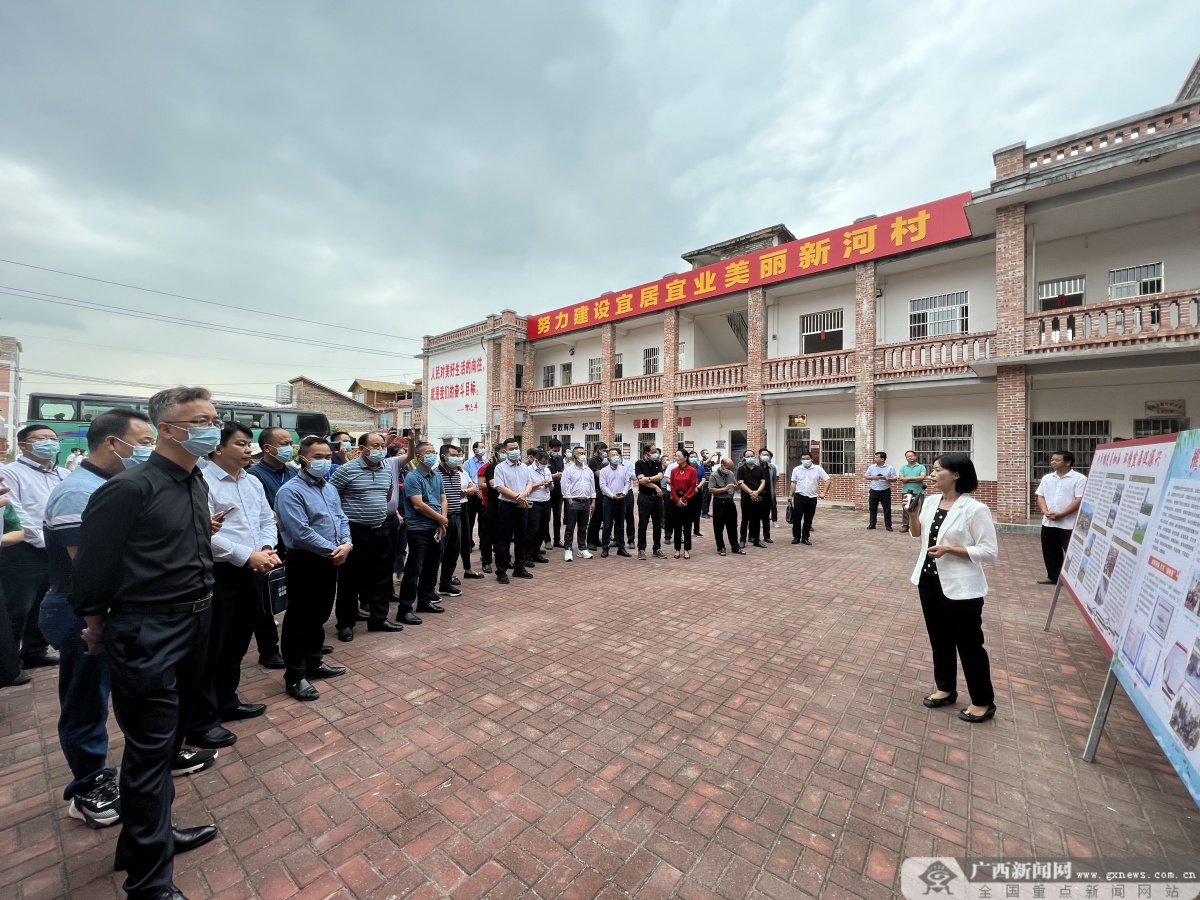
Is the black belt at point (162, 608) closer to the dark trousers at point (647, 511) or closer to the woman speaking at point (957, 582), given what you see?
the woman speaking at point (957, 582)

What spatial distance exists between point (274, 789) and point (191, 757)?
582 millimetres

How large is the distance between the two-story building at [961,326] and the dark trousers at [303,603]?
43.2 ft

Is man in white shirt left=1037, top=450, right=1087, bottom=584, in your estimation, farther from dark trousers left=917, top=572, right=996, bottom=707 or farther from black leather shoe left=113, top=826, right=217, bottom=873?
black leather shoe left=113, top=826, right=217, bottom=873

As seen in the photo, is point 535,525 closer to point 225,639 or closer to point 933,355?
point 225,639

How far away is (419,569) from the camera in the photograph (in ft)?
16.8

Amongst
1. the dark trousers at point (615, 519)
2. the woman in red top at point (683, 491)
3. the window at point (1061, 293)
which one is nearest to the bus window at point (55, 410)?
the dark trousers at point (615, 519)

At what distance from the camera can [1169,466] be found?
9.16ft

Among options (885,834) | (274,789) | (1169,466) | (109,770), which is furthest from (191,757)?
(1169,466)

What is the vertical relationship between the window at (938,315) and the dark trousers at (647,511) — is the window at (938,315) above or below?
above

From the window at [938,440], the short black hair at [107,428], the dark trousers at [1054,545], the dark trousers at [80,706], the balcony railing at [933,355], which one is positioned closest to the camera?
the dark trousers at [80,706]

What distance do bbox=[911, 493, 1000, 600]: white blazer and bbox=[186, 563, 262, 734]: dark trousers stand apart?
4240 mm

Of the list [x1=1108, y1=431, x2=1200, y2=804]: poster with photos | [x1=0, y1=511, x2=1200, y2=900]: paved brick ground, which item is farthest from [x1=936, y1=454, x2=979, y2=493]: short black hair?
[x1=0, y1=511, x2=1200, y2=900]: paved brick ground

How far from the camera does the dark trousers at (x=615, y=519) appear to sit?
8.27 meters

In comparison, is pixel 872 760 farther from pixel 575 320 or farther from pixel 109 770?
pixel 575 320
